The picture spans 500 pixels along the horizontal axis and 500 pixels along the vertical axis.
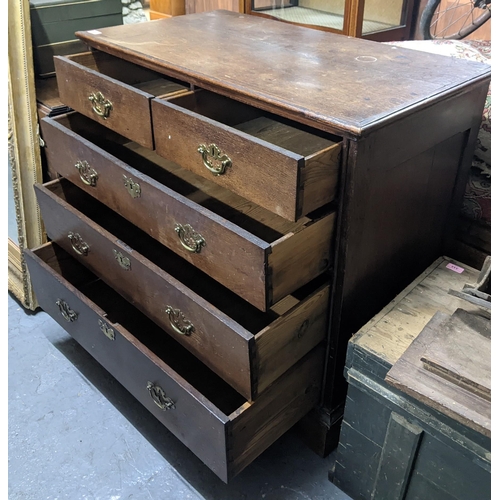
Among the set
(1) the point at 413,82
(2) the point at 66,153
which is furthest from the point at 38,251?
(1) the point at 413,82

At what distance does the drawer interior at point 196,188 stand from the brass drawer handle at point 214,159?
0.18 m

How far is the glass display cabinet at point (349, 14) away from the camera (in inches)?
67.0

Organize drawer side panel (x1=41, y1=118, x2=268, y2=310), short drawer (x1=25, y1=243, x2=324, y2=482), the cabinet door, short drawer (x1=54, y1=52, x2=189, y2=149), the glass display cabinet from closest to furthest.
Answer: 1. drawer side panel (x1=41, y1=118, x2=268, y2=310)
2. short drawer (x1=25, y1=243, x2=324, y2=482)
3. short drawer (x1=54, y1=52, x2=189, y2=149)
4. the glass display cabinet
5. the cabinet door

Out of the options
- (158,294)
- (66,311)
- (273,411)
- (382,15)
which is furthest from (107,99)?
(382,15)

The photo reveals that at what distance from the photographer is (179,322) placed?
3.64ft

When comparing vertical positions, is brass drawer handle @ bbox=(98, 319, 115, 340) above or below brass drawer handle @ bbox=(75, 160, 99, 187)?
below

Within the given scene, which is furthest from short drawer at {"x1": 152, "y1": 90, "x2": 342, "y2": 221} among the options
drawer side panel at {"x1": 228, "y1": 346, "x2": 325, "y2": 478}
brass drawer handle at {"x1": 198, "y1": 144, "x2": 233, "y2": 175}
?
drawer side panel at {"x1": 228, "y1": 346, "x2": 325, "y2": 478}

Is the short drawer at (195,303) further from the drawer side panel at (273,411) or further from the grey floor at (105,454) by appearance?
the grey floor at (105,454)

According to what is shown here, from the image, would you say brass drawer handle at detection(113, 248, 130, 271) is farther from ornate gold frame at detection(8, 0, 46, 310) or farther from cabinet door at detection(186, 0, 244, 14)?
cabinet door at detection(186, 0, 244, 14)

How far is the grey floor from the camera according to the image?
4.04ft

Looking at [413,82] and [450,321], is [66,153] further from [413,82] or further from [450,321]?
[450,321]

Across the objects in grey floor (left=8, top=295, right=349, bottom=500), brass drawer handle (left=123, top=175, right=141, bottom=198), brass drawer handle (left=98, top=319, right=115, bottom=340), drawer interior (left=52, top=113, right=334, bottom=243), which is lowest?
grey floor (left=8, top=295, right=349, bottom=500)

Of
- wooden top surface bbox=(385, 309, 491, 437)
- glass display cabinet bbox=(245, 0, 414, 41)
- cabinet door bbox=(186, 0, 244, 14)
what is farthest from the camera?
cabinet door bbox=(186, 0, 244, 14)

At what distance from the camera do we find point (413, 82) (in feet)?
3.36
